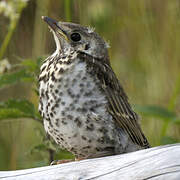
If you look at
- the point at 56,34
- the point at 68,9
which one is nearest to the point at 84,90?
the point at 56,34

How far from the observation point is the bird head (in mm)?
3662

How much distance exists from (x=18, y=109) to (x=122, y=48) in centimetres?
247

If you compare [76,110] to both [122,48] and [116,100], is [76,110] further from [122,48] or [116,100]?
[122,48]

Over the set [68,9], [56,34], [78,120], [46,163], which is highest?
[68,9]

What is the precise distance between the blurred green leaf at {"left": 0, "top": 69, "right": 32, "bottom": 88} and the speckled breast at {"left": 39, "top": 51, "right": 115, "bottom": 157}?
14.1 inches

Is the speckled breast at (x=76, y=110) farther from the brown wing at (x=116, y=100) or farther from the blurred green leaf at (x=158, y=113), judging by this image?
the blurred green leaf at (x=158, y=113)

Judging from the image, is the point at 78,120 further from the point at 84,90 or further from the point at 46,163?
the point at 46,163

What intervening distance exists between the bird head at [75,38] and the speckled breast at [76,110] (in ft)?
0.46

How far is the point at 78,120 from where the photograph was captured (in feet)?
11.0

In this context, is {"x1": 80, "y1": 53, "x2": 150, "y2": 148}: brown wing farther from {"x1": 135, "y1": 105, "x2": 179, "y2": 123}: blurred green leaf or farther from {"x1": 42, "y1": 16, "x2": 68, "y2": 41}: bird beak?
{"x1": 135, "y1": 105, "x2": 179, "y2": 123}: blurred green leaf

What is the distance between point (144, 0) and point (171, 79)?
0.82 metres

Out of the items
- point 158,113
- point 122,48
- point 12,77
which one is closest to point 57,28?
point 12,77

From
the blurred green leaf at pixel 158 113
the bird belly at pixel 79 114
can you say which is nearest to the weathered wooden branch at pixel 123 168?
the bird belly at pixel 79 114

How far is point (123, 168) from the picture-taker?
3.04 meters
